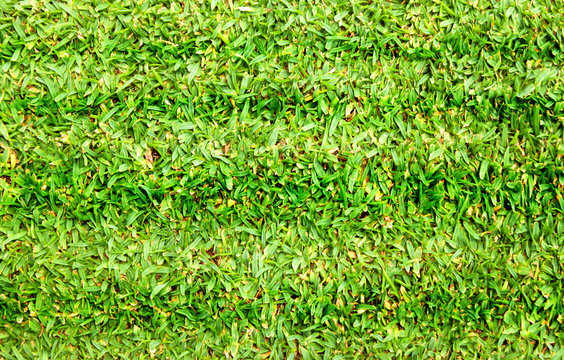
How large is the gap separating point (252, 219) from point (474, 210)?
4.31 ft

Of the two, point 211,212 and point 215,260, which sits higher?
point 211,212

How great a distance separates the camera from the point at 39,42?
285cm

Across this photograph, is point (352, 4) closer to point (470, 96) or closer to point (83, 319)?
point (470, 96)

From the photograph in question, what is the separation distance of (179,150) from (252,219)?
59cm

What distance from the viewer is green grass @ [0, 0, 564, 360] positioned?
276 cm

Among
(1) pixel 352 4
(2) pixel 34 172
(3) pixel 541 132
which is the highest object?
(1) pixel 352 4

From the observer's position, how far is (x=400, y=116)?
286 cm

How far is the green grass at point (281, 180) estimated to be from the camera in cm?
276

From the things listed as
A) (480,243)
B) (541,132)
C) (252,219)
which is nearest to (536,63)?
(541,132)

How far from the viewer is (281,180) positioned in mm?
2758

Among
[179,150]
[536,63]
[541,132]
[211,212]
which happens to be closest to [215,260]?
[211,212]

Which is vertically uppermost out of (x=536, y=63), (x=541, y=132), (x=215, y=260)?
(x=536, y=63)

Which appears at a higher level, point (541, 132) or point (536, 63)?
point (536, 63)

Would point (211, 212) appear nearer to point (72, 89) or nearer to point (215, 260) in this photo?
point (215, 260)
